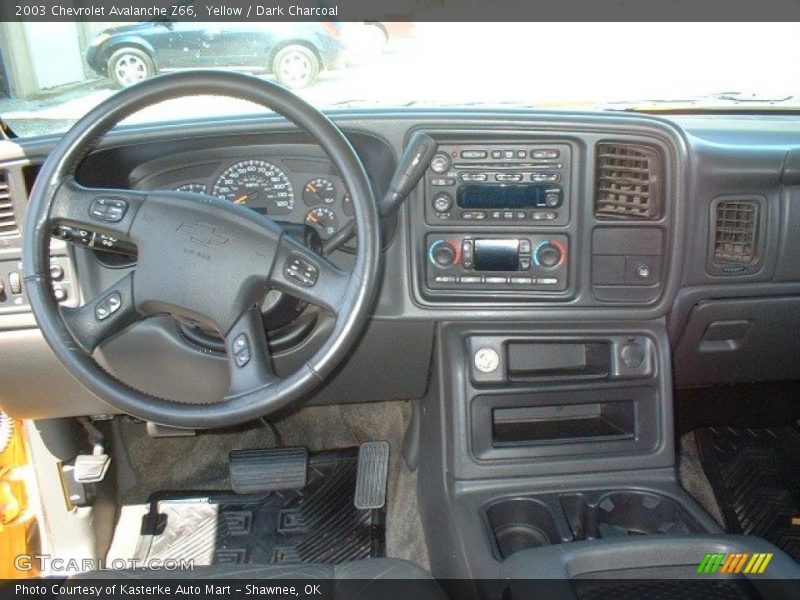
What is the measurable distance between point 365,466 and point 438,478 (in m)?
0.54

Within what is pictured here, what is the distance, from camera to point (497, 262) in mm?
2057

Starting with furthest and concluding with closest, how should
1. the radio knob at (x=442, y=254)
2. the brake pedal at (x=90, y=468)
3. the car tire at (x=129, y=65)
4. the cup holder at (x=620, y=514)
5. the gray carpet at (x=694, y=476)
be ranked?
the gray carpet at (x=694, y=476), the brake pedal at (x=90, y=468), the radio knob at (x=442, y=254), the cup holder at (x=620, y=514), the car tire at (x=129, y=65)

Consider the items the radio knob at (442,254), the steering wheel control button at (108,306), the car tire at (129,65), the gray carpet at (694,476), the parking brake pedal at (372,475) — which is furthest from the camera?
the gray carpet at (694,476)

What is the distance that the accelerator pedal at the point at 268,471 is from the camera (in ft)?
8.34

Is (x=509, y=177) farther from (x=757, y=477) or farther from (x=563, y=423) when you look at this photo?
(x=757, y=477)

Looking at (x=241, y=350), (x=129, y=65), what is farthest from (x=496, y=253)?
(x=129, y=65)

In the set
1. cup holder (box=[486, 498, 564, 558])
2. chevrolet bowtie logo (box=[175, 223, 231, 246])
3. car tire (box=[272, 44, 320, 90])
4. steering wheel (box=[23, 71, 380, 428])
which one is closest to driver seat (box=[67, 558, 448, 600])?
cup holder (box=[486, 498, 564, 558])

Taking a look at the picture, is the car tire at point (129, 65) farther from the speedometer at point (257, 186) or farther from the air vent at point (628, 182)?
the air vent at point (628, 182)

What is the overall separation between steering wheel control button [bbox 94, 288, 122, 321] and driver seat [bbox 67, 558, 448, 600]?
23.3 inches

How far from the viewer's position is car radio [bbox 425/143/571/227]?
198 centimetres

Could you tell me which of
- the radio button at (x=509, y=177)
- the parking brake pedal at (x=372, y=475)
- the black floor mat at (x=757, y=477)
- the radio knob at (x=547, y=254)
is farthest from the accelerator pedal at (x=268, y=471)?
the black floor mat at (x=757, y=477)

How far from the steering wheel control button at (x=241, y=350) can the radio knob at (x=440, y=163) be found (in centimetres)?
67

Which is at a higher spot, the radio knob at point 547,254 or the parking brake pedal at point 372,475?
the radio knob at point 547,254
